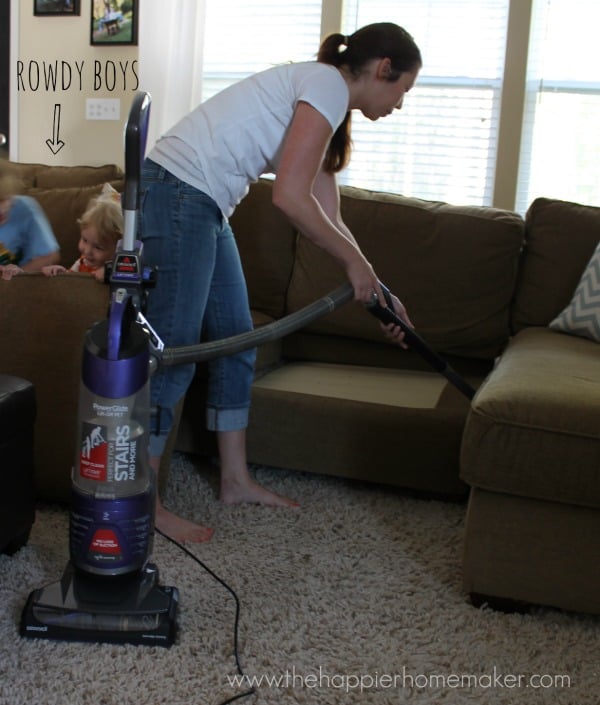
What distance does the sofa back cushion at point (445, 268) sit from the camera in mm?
2619

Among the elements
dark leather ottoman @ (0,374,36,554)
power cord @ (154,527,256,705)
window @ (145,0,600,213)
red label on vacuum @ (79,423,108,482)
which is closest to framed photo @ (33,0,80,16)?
window @ (145,0,600,213)

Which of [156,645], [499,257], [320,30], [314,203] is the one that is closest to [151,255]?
[314,203]

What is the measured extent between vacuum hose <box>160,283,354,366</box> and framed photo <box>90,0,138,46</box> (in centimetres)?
253

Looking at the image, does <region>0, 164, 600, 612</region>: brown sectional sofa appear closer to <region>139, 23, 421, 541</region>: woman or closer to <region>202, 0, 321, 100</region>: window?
<region>139, 23, 421, 541</region>: woman

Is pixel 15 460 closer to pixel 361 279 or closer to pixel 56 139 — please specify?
pixel 361 279

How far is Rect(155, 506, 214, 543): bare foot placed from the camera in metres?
1.97

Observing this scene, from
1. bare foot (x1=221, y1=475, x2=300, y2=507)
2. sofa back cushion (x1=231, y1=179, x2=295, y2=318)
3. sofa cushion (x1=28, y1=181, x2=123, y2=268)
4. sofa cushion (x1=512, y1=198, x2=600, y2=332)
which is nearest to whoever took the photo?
bare foot (x1=221, y1=475, x2=300, y2=507)

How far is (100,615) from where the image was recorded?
60.2 inches

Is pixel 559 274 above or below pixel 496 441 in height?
above

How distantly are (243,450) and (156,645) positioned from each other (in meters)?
0.74

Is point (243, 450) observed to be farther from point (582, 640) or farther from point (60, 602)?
point (582, 640)

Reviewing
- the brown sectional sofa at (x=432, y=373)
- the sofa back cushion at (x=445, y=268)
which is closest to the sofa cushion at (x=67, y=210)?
the brown sectional sofa at (x=432, y=373)

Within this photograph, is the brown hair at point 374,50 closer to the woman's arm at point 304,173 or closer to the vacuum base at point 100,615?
the woman's arm at point 304,173

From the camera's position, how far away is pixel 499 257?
262 centimetres
